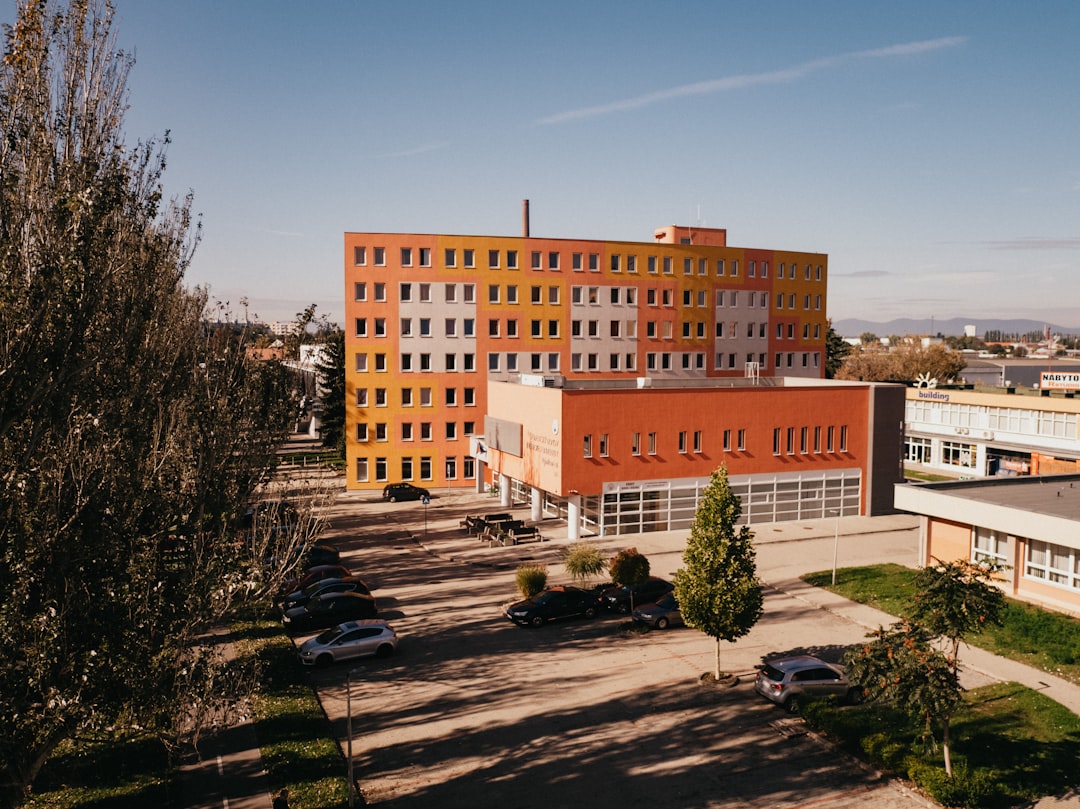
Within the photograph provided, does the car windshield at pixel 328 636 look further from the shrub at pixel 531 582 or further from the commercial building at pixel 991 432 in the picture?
the commercial building at pixel 991 432

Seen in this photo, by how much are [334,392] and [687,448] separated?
116ft

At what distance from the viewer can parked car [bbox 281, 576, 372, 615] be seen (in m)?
29.1

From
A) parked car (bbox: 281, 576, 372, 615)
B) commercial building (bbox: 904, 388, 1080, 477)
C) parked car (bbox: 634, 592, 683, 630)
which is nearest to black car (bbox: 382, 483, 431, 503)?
parked car (bbox: 281, 576, 372, 615)

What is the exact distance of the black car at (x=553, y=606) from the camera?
90.3 ft

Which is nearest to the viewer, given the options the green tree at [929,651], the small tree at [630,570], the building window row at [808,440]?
the green tree at [929,651]

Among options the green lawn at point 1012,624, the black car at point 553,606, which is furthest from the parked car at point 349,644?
the green lawn at point 1012,624

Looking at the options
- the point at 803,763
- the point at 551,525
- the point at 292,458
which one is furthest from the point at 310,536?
A: the point at 292,458

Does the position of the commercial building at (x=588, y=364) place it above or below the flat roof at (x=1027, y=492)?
above

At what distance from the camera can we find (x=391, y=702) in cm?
2166

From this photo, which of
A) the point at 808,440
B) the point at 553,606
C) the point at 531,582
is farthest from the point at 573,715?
the point at 808,440

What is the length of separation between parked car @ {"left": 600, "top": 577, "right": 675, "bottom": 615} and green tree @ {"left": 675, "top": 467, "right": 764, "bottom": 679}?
6.56m

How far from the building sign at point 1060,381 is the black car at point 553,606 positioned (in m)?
48.4

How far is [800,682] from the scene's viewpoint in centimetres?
2094

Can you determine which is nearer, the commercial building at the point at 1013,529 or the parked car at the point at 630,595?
the commercial building at the point at 1013,529
